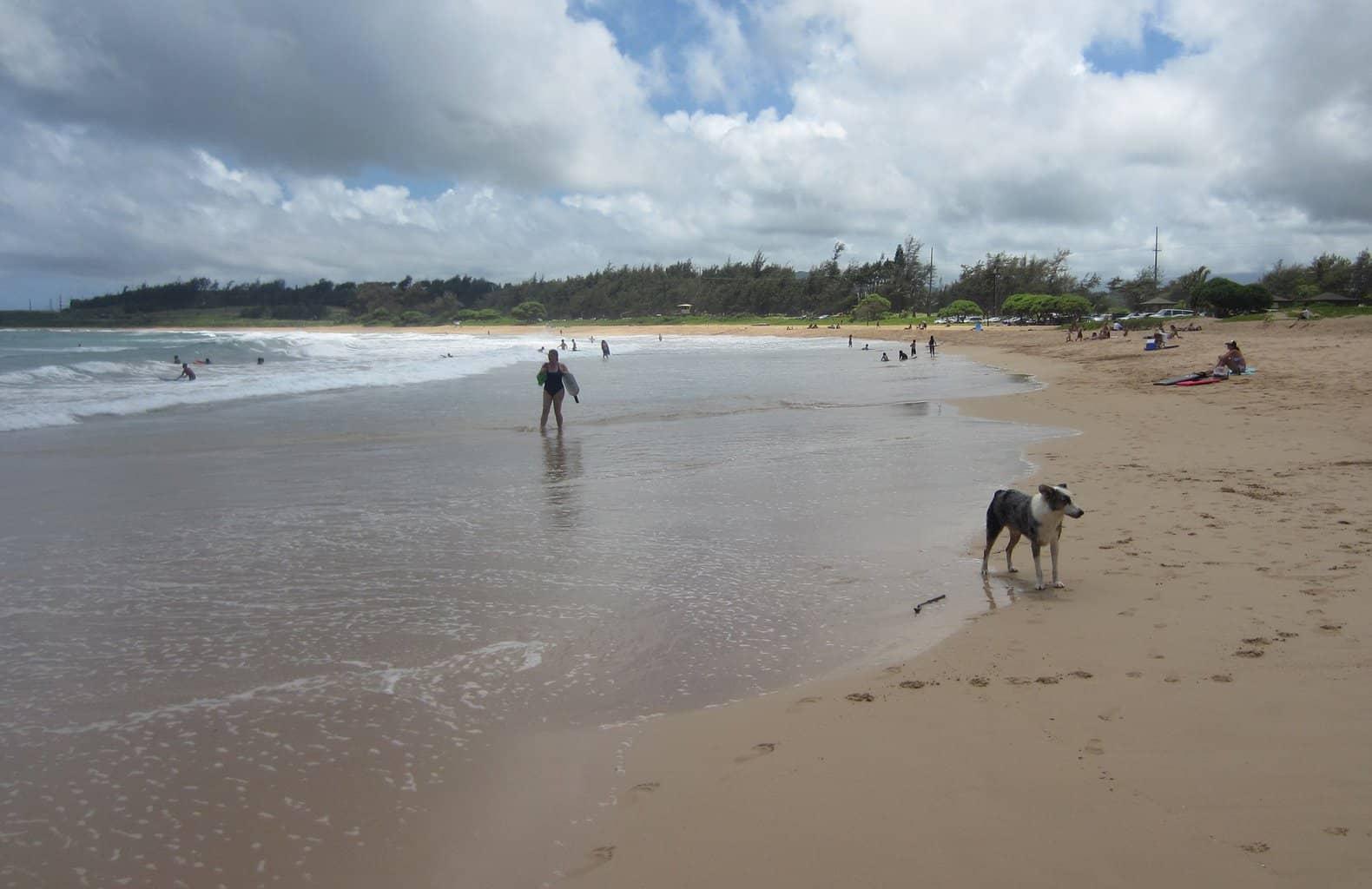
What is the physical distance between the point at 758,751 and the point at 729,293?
135 metres

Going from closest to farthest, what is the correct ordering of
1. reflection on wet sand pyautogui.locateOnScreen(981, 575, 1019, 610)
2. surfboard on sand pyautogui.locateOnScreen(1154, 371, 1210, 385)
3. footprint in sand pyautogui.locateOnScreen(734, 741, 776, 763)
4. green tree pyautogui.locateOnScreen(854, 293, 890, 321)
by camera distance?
footprint in sand pyautogui.locateOnScreen(734, 741, 776, 763), reflection on wet sand pyautogui.locateOnScreen(981, 575, 1019, 610), surfboard on sand pyautogui.locateOnScreen(1154, 371, 1210, 385), green tree pyautogui.locateOnScreen(854, 293, 890, 321)

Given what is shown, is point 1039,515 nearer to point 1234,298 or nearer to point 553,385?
point 553,385

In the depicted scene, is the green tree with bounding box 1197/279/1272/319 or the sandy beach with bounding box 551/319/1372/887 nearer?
the sandy beach with bounding box 551/319/1372/887

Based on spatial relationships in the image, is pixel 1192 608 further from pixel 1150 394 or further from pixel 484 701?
pixel 1150 394

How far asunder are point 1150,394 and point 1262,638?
16417 millimetres

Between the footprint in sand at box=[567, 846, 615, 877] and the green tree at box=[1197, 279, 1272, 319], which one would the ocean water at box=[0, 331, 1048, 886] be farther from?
the green tree at box=[1197, 279, 1272, 319]

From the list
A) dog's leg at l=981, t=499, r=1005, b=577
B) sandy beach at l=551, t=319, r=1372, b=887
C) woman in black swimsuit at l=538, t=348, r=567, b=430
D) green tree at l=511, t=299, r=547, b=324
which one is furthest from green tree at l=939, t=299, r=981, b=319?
dog's leg at l=981, t=499, r=1005, b=577

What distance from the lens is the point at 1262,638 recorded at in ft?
15.3

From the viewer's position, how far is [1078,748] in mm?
3625

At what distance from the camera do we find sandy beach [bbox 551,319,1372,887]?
291 centimetres

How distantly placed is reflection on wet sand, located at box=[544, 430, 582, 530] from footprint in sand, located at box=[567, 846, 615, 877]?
523cm

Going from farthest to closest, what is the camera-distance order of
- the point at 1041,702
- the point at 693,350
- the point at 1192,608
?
1. the point at 693,350
2. the point at 1192,608
3. the point at 1041,702

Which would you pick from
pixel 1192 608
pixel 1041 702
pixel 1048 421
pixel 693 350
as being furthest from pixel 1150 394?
pixel 693 350

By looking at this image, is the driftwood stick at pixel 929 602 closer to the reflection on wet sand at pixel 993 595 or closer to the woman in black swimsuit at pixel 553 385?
the reflection on wet sand at pixel 993 595
